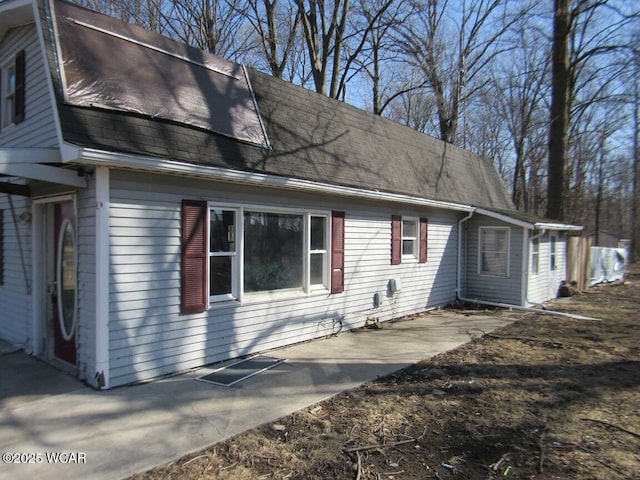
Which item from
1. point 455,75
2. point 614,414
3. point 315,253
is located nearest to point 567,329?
point 614,414

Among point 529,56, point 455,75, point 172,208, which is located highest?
point 529,56

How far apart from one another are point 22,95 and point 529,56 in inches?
1130

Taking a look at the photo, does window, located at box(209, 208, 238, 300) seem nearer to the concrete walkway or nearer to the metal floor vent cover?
the metal floor vent cover

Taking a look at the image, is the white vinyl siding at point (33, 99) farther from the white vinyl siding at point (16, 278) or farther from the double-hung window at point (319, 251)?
the double-hung window at point (319, 251)

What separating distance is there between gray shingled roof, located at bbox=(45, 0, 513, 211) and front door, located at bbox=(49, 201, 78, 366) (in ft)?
4.46

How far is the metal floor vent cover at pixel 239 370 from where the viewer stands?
5.69 metres

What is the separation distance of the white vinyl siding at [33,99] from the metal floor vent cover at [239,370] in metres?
3.80

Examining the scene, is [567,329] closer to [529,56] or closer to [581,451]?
[581,451]

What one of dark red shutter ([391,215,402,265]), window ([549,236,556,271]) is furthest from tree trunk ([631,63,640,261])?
dark red shutter ([391,215,402,265])

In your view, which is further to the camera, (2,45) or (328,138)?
(328,138)

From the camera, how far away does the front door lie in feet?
19.2

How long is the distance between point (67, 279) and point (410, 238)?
7.70m

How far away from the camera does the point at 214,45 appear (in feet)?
69.9

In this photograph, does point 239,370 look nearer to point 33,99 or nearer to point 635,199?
point 33,99
